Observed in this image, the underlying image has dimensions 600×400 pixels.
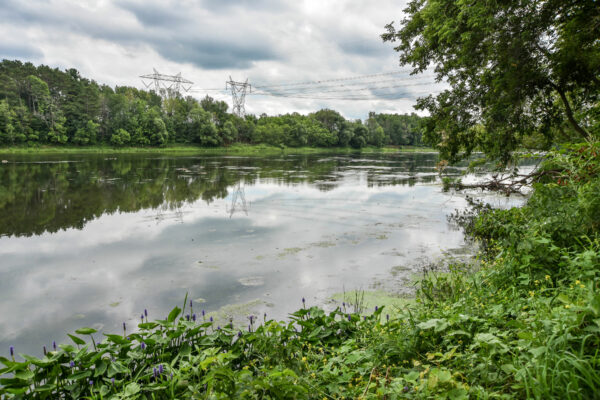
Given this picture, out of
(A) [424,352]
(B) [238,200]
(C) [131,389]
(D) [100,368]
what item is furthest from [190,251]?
(B) [238,200]

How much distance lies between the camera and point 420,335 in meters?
3.04

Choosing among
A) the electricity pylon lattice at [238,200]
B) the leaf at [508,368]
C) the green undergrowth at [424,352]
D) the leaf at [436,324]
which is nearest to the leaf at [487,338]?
the green undergrowth at [424,352]

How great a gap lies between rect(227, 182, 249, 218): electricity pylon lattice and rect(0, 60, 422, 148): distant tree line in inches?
1506

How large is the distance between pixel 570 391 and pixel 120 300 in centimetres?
574

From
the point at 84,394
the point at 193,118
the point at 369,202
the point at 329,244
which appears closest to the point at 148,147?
the point at 193,118

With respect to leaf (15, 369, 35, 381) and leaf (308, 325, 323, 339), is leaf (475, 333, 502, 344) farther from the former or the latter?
leaf (15, 369, 35, 381)

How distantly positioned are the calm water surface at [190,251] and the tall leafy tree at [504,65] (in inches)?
124

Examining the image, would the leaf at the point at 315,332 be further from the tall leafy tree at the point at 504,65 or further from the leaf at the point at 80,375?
the tall leafy tree at the point at 504,65

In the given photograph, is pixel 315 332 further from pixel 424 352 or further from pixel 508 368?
pixel 508 368

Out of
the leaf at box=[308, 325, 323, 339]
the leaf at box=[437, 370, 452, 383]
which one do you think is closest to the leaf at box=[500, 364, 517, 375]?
the leaf at box=[437, 370, 452, 383]

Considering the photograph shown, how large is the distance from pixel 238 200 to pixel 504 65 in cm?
1067

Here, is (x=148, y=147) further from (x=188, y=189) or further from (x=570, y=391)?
(x=570, y=391)

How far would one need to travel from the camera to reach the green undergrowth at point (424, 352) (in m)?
2.06

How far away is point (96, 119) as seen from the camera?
231 feet
